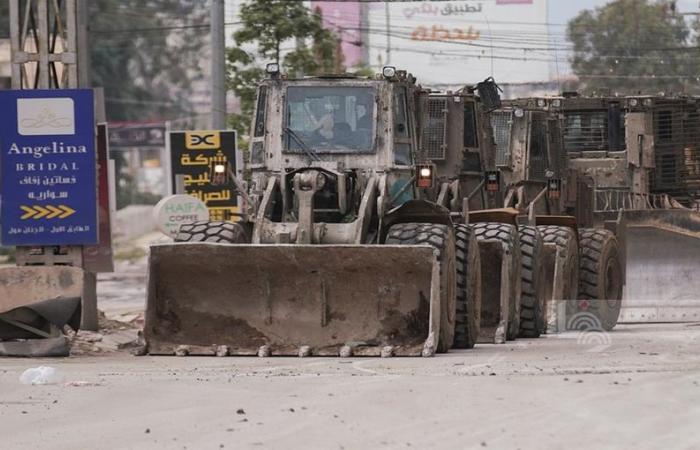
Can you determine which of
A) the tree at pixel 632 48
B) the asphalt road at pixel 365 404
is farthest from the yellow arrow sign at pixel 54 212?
the tree at pixel 632 48

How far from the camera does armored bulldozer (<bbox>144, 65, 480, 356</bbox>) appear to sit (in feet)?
49.5

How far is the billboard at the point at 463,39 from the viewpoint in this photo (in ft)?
151

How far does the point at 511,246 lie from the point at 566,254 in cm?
325

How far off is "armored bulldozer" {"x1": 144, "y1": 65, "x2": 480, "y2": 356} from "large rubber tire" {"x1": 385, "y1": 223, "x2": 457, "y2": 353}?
1 centimetres

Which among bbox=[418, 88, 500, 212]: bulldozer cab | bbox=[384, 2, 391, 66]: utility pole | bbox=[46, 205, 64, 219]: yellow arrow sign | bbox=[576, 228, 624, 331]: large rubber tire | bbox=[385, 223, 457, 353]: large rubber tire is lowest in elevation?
bbox=[576, 228, 624, 331]: large rubber tire

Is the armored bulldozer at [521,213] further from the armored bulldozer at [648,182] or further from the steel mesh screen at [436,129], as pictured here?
the armored bulldozer at [648,182]

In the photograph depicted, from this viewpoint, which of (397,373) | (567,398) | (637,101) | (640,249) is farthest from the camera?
(637,101)

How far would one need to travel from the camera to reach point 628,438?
9234mm

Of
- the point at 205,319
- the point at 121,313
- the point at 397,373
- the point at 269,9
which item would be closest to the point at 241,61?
the point at 269,9

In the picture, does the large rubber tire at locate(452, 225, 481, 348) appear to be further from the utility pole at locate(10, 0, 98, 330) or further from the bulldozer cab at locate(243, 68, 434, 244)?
the utility pole at locate(10, 0, 98, 330)

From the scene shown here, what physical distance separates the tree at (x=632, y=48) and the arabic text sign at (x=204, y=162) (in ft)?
57.9

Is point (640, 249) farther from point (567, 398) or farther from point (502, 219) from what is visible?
point (567, 398)

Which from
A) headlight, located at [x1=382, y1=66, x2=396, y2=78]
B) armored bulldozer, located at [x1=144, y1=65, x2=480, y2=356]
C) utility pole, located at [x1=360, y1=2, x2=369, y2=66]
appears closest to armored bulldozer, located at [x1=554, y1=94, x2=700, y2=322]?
armored bulldozer, located at [x1=144, y1=65, x2=480, y2=356]

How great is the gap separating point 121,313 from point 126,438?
20191 millimetres
